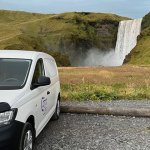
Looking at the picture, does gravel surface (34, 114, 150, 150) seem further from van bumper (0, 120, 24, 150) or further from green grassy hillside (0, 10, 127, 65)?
green grassy hillside (0, 10, 127, 65)

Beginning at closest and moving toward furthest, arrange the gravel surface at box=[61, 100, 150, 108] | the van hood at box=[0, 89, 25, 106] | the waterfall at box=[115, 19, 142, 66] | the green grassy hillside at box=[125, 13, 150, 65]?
1. the van hood at box=[0, 89, 25, 106]
2. the gravel surface at box=[61, 100, 150, 108]
3. the green grassy hillside at box=[125, 13, 150, 65]
4. the waterfall at box=[115, 19, 142, 66]

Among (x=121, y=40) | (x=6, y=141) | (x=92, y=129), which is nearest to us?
(x=6, y=141)

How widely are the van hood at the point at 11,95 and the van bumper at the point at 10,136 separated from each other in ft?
1.30

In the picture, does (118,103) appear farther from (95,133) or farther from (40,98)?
(40,98)

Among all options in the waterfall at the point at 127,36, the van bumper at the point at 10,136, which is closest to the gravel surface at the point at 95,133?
the van bumper at the point at 10,136

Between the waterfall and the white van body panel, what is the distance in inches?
3859

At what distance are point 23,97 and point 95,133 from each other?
368 centimetres

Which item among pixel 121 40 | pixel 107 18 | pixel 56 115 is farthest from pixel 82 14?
pixel 56 115

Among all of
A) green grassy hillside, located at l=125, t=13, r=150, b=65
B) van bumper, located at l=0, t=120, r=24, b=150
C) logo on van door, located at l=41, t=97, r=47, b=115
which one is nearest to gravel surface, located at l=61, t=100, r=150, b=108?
logo on van door, located at l=41, t=97, r=47, b=115

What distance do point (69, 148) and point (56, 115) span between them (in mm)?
3084

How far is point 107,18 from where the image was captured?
15638 cm

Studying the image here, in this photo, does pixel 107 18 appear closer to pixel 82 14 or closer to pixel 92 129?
pixel 82 14

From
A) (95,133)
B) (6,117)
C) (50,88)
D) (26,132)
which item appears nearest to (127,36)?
(95,133)

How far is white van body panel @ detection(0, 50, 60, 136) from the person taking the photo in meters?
7.34
